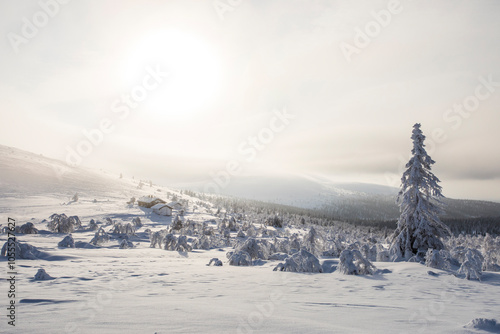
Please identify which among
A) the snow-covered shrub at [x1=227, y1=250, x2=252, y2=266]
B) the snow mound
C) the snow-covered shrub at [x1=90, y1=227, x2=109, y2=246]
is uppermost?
→ the snow mound

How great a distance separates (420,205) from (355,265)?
10107mm

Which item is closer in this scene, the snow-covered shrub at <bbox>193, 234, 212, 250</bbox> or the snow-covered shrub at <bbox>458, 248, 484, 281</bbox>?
the snow-covered shrub at <bbox>458, 248, 484, 281</bbox>

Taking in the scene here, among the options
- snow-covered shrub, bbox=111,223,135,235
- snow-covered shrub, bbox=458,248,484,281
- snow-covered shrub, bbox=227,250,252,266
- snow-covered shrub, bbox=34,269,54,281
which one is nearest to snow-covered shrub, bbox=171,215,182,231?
snow-covered shrub, bbox=111,223,135,235

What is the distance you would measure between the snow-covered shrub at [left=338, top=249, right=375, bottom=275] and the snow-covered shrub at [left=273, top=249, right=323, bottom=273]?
116 centimetres

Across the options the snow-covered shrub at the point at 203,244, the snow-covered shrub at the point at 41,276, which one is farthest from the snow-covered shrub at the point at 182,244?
the snow-covered shrub at the point at 41,276

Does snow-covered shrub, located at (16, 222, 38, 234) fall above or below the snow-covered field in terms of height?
below

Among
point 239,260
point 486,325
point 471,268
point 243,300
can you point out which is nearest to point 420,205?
point 471,268

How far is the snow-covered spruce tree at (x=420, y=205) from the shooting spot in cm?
1830

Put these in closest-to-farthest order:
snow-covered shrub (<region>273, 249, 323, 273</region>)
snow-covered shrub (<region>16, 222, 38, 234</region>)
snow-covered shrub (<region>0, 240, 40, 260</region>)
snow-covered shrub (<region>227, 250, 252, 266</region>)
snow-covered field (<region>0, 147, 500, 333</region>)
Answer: snow-covered field (<region>0, 147, 500, 333</region>) → snow-covered shrub (<region>273, 249, 323, 273</region>) → snow-covered shrub (<region>0, 240, 40, 260</region>) → snow-covered shrub (<region>227, 250, 252, 266</region>) → snow-covered shrub (<region>16, 222, 38, 234</region>)

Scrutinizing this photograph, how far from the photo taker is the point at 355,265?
1156 cm

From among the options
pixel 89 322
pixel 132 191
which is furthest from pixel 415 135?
pixel 132 191

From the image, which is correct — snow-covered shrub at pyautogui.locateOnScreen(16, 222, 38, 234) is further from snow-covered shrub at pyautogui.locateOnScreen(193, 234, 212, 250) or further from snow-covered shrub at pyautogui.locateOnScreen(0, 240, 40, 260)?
snow-covered shrub at pyautogui.locateOnScreen(0, 240, 40, 260)

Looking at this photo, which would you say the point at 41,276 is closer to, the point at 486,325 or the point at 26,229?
the point at 486,325

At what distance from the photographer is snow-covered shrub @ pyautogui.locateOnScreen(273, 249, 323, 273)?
1223 cm
